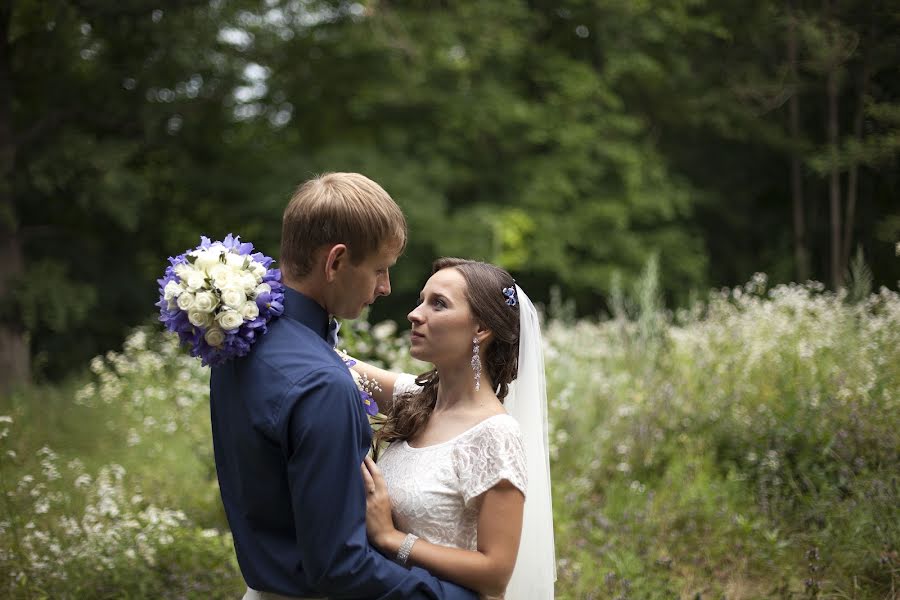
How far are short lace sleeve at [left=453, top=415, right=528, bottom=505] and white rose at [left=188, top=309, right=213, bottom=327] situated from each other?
3.01 feet

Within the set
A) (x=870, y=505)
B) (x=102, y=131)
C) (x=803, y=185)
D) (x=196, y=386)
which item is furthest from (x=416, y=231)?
(x=870, y=505)

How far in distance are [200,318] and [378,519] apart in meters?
0.79

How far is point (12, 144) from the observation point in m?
10.4

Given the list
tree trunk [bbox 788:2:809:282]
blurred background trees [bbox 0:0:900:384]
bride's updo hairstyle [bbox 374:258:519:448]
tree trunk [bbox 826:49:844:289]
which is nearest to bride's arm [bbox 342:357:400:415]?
bride's updo hairstyle [bbox 374:258:519:448]

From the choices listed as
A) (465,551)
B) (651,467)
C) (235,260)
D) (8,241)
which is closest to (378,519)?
(465,551)

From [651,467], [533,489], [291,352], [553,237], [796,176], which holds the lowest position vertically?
[553,237]

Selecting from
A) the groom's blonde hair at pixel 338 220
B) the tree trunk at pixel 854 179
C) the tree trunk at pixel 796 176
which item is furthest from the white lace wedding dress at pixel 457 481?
the tree trunk at pixel 796 176

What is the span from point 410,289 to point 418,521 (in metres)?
11.5

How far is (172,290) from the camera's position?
2.29m

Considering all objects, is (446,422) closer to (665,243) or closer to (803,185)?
(803,185)

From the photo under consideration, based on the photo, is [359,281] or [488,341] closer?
[359,281]

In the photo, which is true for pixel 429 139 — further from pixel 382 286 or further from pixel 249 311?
pixel 249 311

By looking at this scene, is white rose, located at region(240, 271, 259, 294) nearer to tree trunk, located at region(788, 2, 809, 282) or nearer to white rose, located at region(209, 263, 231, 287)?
white rose, located at region(209, 263, 231, 287)

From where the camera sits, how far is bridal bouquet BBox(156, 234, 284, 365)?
7.34ft
